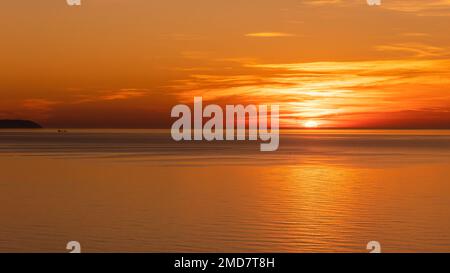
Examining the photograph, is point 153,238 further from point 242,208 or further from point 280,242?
point 242,208

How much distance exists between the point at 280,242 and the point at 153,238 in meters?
4.07

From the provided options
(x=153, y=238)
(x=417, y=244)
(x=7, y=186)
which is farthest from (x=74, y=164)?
(x=417, y=244)

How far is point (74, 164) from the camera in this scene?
184ft

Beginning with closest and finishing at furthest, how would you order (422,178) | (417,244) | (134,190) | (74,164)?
1. (417,244)
2. (134,190)
3. (422,178)
4. (74,164)

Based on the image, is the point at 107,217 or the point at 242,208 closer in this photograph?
the point at 107,217
